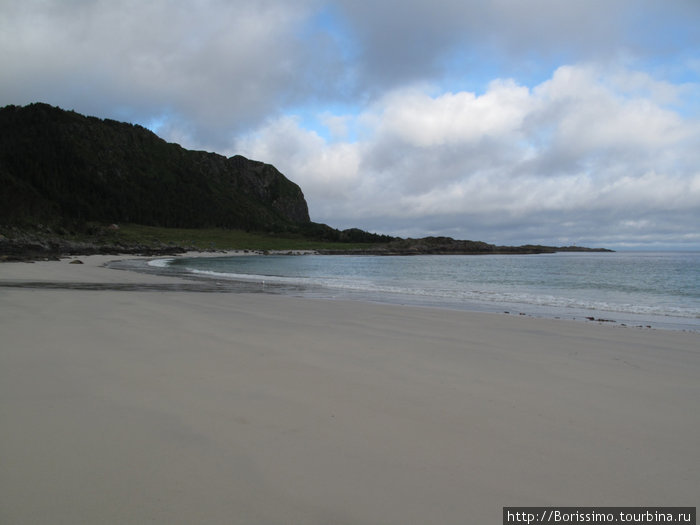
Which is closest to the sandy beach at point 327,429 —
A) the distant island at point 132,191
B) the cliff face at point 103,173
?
the distant island at point 132,191

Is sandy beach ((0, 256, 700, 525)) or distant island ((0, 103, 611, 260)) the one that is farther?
distant island ((0, 103, 611, 260))

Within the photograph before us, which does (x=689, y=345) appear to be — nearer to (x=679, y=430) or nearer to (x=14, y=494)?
(x=679, y=430)

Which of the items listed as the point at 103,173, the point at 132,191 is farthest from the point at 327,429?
the point at 103,173

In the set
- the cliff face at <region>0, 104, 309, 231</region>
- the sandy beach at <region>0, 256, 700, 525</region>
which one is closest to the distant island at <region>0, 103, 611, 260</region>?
the cliff face at <region>0, 104, 309, 231</region>

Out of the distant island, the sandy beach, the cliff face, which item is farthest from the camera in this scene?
the cliff face

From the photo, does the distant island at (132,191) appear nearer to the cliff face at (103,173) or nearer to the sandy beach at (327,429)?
the cliff face at (103,173)

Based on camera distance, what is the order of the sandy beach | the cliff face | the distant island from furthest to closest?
the cliff face, the distant island, the sandy beach

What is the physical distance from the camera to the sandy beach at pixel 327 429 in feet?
7.86

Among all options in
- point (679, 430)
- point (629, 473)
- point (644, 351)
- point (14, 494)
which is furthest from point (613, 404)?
point (14, 494)

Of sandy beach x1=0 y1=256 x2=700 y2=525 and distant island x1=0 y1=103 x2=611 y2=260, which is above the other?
distant island x1=0 y1=103 x2=611 y2=260

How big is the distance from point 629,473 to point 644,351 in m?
5.12

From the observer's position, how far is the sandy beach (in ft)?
7.86

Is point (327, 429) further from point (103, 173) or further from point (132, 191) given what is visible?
point (103, 173)

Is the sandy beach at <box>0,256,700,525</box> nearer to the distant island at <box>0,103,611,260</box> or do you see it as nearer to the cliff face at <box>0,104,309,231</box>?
the distant island at <box>0,103,611,260</box>
